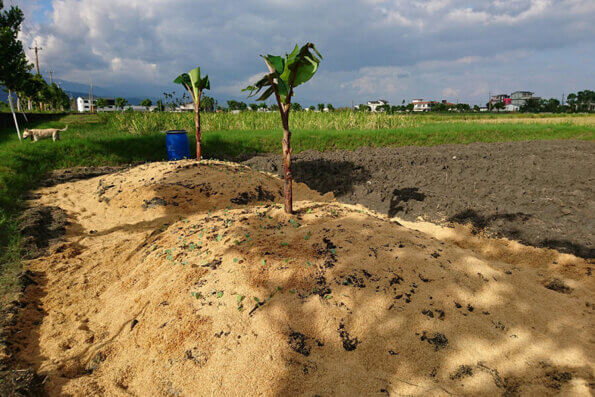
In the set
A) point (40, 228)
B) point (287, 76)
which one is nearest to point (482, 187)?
point (287, 76)

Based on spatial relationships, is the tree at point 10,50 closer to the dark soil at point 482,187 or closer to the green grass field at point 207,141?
the green grass field at point 207,141

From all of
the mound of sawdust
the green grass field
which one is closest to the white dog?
the green grass field

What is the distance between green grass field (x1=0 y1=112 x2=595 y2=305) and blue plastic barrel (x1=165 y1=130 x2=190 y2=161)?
1648mm

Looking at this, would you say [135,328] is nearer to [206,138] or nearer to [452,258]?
[452,258]

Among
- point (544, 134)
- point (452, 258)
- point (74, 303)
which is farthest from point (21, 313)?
point (544, 134)

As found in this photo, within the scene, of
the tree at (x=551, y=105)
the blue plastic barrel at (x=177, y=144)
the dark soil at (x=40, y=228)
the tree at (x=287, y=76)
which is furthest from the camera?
the tree at (x=551, y=105)

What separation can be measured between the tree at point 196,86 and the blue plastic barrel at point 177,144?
30.0 inches

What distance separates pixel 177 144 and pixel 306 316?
8.33 m

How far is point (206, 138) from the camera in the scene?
37.8 ft

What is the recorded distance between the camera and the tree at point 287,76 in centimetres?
416

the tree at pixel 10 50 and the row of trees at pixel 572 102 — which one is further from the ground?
the row of trees at pixel 572 102

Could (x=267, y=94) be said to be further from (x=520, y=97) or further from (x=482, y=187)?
(x=520, y=97)

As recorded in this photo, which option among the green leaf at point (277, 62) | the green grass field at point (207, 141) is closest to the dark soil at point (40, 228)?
the green grass field at point (207, 141)

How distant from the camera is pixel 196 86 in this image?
884 cm
